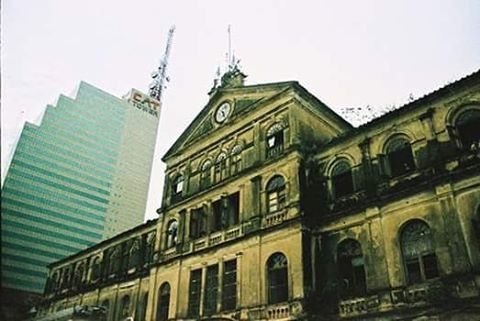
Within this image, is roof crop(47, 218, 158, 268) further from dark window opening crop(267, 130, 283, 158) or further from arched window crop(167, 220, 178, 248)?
dark window opening crop(267, 130, 283, 158)

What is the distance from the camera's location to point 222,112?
86.8 ft

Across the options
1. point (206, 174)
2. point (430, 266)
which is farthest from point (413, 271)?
point (206, 174)

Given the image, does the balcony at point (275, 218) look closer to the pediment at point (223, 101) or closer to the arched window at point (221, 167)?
the arched window at point (221, 167)

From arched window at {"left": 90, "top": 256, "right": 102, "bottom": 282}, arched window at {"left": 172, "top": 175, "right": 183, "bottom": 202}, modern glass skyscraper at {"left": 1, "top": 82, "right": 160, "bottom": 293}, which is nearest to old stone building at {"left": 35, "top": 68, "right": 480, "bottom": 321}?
arched window at {"left": 172, "top": 175, "right": 183, "bottom": 202}

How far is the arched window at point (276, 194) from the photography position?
66.8 feet

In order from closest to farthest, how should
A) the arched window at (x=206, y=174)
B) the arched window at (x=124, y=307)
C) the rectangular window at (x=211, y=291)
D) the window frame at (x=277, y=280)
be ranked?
the window frame at (x=277, y=280) → the rectangular window at (x=211, y=291) → the arched window at (x=206, y=174) → the arched window at (x=124, y=307)

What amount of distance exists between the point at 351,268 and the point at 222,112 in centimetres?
1297

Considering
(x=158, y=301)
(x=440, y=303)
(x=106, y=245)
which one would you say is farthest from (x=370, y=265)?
(x=106, y=245)

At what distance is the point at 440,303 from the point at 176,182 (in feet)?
59.0

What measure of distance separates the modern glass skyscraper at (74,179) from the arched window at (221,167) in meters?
7.20

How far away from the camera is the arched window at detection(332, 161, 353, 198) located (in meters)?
19.0

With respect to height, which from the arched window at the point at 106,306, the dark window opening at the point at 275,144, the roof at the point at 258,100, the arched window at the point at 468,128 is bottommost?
the arched window at the point at 106,306

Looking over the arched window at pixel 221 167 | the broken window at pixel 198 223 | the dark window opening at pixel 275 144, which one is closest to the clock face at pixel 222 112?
the arched window at pixel 221 167

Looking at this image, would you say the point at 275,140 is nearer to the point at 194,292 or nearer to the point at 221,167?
the point at 221,167
